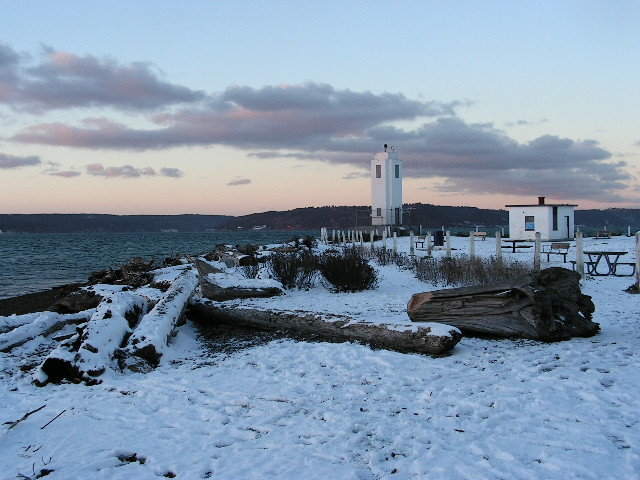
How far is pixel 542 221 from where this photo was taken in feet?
118

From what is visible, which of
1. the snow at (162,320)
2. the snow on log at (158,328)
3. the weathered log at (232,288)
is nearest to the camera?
the snow on log at (158,328)

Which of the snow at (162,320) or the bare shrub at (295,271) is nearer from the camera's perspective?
the snow at (162,320)

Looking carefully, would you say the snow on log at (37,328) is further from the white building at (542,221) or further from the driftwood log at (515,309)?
the white building at (542,221)

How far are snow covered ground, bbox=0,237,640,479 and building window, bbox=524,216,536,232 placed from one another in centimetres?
3102

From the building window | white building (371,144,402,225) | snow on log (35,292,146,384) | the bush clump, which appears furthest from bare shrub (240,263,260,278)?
white building (371,144,402,225)

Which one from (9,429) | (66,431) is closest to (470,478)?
(66,431)

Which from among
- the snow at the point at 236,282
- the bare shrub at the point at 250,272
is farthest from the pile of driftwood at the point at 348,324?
the bare shrub at the point at 250,272

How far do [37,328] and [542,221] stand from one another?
3412cm

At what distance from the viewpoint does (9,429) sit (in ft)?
15.3

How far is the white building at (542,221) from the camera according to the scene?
1410 inches

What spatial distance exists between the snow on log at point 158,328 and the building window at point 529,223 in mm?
32098

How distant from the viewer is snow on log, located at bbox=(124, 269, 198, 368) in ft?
23.2

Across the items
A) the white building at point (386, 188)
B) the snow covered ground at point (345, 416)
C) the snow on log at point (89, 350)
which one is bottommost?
the snow covered ground at point (345, 416)

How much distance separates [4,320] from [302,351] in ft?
19.3
